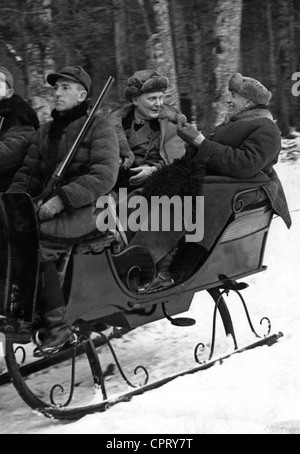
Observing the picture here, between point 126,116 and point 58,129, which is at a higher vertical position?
point 58,129

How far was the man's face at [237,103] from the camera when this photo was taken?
5.61 m

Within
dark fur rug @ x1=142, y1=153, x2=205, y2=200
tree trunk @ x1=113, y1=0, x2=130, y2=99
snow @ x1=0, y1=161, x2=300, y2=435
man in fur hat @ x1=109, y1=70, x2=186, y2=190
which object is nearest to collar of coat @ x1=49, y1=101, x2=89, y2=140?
dark fur rug @ x1=142, y1=153, x2=205, y2=200

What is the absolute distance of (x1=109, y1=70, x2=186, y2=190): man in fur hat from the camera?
583 centimetres

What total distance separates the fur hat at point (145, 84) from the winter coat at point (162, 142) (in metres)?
0.14

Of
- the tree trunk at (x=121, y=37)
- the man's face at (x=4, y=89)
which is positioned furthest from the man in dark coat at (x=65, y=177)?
the tree trunk at (x=121, y=37)

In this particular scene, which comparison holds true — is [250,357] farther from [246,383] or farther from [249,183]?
[249,183]

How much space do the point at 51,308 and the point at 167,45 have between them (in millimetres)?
6136

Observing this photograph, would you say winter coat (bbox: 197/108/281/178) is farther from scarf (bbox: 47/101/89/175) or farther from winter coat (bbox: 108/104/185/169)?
scarf (bbox: 47/101/89/175)

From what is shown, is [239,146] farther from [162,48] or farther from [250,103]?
[162,48]

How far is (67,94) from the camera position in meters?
4.85

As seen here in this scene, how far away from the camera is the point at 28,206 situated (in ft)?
14.1

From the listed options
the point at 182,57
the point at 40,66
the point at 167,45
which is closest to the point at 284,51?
the point at 182,57

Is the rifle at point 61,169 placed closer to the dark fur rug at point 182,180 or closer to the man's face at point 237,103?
the dark fur rug at point 182,180

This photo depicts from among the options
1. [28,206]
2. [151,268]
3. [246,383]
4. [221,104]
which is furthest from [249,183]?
[221,104]
